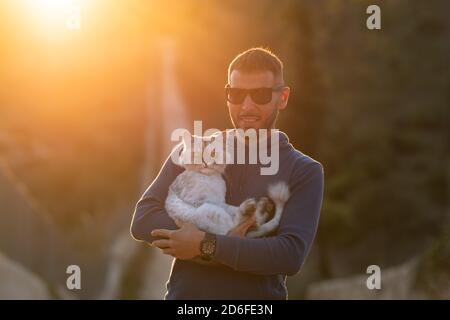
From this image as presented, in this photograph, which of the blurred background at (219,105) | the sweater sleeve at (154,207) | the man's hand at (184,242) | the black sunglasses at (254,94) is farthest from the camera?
the blurred background at (219,105)

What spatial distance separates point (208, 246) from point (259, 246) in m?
0.25

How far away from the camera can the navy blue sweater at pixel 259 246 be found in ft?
14.8

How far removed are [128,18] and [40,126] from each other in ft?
42.1

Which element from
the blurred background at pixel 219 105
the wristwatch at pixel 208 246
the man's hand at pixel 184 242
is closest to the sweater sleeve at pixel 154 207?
the man's hand at pixel 184 242

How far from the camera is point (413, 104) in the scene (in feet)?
193

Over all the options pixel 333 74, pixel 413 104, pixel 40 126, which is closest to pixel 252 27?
pixel 333 74

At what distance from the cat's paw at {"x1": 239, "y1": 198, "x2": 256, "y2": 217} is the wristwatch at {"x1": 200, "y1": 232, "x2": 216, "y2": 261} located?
226 millimetres

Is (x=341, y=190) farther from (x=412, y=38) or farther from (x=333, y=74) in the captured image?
(x=412, y=38)

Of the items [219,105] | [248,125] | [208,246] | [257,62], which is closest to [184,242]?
[208,246]

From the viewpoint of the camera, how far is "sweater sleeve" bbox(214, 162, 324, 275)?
448 centimetres

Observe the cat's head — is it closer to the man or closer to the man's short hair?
the man

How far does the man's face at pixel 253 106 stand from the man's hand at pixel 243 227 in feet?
1.59

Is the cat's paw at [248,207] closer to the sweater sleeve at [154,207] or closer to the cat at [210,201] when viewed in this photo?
the cat at [210,201]

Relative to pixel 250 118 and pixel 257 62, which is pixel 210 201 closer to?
pixel 250 118
